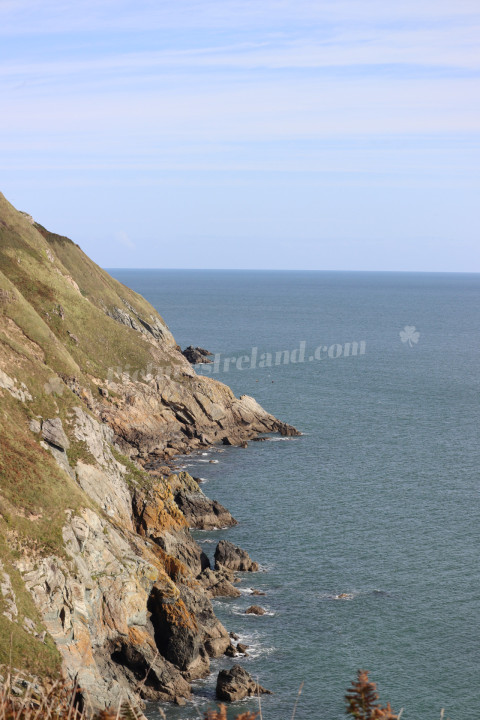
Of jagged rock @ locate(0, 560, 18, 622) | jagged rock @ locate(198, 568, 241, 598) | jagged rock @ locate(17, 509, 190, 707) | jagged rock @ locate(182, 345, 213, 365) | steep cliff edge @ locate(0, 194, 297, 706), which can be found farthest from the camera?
jagged rock @ locate(182, 345, 213, 365)

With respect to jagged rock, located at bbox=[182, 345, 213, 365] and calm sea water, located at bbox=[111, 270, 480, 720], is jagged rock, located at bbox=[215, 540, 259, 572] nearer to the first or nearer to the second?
calm sea water, located at bbox=[111, 270, 480, 720]

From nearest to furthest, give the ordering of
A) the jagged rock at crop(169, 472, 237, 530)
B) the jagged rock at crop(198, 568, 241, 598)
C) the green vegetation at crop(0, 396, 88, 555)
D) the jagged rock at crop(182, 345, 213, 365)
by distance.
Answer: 1. the green vegetation at crop(0, 396, 88, 555)
2. the jagged rock at crop(198, 568, 241, 598)
3. the jagged rock at crop(169, 472, 237, 530)
4. the jagged rock at crop(182, 345, 213, 365)

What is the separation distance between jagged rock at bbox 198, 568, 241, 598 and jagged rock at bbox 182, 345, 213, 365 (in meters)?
117

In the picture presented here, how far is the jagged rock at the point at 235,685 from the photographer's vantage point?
48.3m

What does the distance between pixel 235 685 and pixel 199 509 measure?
3277 cm

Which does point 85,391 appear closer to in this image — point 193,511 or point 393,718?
point 193,511

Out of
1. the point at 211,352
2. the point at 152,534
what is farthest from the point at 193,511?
the point at 211,352

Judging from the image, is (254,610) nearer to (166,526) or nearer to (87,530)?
(166,526)

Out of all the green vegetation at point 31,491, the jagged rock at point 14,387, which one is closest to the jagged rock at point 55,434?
the green vegetation at point 31,491

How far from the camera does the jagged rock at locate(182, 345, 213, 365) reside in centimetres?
18196

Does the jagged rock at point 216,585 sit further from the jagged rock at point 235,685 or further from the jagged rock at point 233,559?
the jagged rock at point 235,685

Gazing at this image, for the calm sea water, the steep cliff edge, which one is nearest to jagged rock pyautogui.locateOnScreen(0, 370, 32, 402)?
the steep cliff edge

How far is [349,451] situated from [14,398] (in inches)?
2387

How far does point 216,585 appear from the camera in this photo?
6431 cm
